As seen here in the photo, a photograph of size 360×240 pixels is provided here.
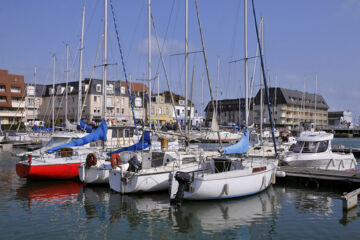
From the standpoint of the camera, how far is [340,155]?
27.3 meters

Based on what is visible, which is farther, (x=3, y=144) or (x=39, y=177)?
(x=3, y=144)

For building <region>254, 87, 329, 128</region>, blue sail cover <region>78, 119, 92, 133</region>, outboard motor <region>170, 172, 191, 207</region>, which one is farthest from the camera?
building <region>254, 87, 329, 128</region>

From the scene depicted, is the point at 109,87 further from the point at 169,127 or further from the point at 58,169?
the point at 58,169

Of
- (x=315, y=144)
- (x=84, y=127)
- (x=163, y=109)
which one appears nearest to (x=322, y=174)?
(x=315, y=144)

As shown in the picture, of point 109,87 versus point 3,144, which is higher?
point 109,87

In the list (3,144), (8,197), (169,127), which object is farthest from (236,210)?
(169,127)

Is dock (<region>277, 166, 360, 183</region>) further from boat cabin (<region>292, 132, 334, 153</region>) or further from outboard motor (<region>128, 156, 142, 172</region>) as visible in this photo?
outboard motor (<region>128, 156, 142, 172</region>)

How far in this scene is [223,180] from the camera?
60.0ft

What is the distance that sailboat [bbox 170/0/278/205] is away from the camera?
17719 mm

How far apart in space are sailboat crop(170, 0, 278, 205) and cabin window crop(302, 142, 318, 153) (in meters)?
6.17

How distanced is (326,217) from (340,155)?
39.9 feet

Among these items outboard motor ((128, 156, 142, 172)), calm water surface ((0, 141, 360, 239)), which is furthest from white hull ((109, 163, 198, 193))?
calm water surface ((0, 141, 360, 239))

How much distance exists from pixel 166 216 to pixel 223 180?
11.7 ft

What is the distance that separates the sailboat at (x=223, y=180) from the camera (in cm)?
1772
